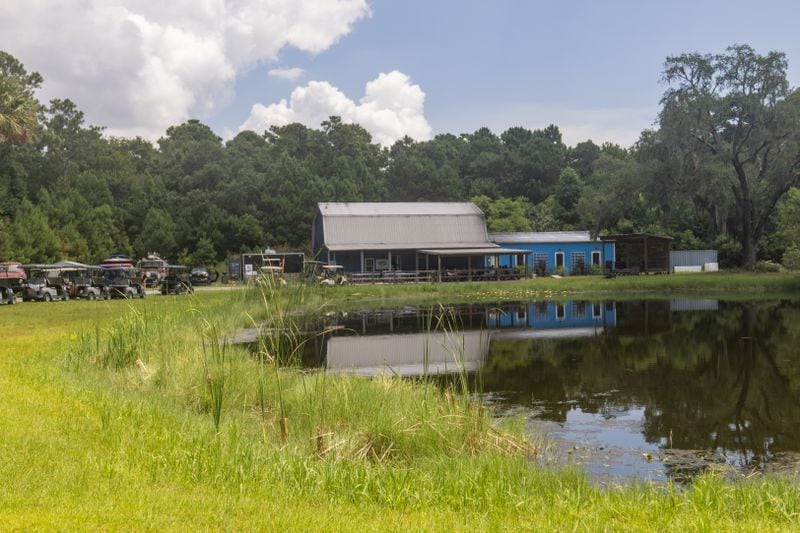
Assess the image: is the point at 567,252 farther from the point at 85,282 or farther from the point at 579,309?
the point at 85,282

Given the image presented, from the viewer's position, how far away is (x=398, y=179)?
70.9 metres

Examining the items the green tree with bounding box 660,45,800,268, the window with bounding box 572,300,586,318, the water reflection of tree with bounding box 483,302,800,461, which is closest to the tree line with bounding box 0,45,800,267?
the green tree with bounding box 660,45,800,268

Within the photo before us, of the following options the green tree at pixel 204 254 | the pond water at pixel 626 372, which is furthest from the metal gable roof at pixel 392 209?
the pond water at pixel 626 372

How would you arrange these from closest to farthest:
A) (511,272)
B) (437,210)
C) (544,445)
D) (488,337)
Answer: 1. (544,445)
2. (488,337)
3. (511,272)
4. (437,210)

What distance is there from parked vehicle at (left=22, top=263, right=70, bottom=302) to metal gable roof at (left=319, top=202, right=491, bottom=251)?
1635 cm

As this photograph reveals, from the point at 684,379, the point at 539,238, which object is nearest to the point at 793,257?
the point at 539,238

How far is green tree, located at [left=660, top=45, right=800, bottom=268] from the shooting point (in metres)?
40.5

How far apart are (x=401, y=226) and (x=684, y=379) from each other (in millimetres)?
33866

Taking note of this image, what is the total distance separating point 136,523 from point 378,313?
81.4ft

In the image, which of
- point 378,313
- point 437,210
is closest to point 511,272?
point 437,210

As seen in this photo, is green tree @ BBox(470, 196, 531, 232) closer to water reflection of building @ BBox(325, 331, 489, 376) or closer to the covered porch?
the covered porch

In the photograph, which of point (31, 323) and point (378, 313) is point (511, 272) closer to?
point (378, 313)

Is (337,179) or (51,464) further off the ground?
(337,179)

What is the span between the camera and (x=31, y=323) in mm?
19672
